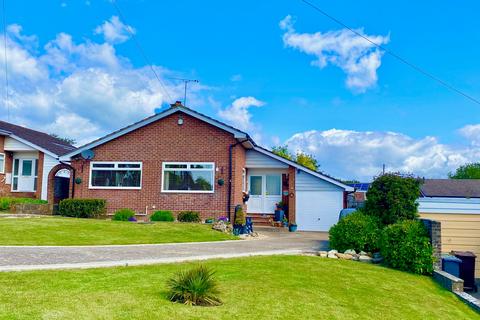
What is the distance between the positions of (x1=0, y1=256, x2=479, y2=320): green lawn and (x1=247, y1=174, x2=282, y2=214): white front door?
39.3 ft

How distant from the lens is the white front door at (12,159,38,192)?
25531 mm

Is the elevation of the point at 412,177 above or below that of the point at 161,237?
above

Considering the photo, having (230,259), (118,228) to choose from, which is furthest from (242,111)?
(230,259)

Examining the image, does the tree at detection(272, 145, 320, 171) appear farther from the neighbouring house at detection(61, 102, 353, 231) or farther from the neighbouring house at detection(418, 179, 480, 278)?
the neighbouring house at detection(418, 179, 480, 278)

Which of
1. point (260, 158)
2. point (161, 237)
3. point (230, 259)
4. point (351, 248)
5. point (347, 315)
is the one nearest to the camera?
point (347, 315)

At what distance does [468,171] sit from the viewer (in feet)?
190

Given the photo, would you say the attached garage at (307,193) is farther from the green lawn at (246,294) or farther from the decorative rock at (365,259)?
the green lawn at (246,294)

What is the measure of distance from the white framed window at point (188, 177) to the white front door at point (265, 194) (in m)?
3.28

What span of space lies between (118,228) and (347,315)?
34.1 ft

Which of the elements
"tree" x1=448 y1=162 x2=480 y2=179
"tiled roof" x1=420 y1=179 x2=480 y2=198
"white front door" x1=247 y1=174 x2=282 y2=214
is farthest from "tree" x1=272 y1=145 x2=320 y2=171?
"tree" x1=448 y1=162 x2=480 y2=179

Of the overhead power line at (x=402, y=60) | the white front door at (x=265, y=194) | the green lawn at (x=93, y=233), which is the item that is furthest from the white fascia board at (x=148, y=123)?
the overhead power line at (x=402, y=60)

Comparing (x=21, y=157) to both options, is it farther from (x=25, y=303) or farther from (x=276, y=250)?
(x=25, y=303)

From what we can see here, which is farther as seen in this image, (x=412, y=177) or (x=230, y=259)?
(x=412, y=177)

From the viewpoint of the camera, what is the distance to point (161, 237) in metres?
13.3
